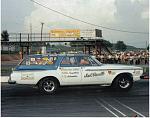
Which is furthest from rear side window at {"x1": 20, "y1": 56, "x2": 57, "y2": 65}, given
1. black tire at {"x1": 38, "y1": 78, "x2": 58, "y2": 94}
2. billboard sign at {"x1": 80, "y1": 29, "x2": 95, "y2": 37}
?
billboard sign at {"x1": 80, "y1": 29, "x2": 95, "y2": 37}

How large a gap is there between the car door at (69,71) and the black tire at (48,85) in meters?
0.38

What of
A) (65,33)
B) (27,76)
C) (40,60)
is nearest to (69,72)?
(40,60)

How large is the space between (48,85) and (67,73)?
85 cm

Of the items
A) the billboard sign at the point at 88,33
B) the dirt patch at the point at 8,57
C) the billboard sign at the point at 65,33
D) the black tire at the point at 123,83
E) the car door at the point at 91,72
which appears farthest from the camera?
the dirt patch at the point at 8,57

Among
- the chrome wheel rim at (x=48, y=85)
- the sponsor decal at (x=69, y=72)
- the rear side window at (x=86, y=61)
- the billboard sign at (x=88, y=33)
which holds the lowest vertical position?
the chrome wheel rim at (x=48, y=85)

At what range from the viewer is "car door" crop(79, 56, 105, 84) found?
13.6m

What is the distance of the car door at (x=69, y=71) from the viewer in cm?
1354

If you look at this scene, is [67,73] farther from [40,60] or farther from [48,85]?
[40,60]

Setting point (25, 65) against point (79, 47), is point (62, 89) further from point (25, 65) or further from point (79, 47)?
point (79, 47)

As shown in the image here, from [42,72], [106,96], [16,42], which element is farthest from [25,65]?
[16,42]

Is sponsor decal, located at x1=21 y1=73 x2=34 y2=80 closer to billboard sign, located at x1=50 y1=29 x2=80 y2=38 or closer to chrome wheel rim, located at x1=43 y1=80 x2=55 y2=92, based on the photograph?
chrome wheel rim, located at x1=43 y1=80 x2=55 y2=92

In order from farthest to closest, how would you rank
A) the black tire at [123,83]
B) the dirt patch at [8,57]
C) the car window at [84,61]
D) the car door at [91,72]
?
the dirt patch at [8,57] → the black tire at [123,83] → the car window at [84,61] → the car door at [91,72]

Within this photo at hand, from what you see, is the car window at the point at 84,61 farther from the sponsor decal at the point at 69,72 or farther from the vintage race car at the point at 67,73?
the sponsor decal at the point at 69,72

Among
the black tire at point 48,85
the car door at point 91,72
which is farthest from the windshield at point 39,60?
the car door at point 91,72
